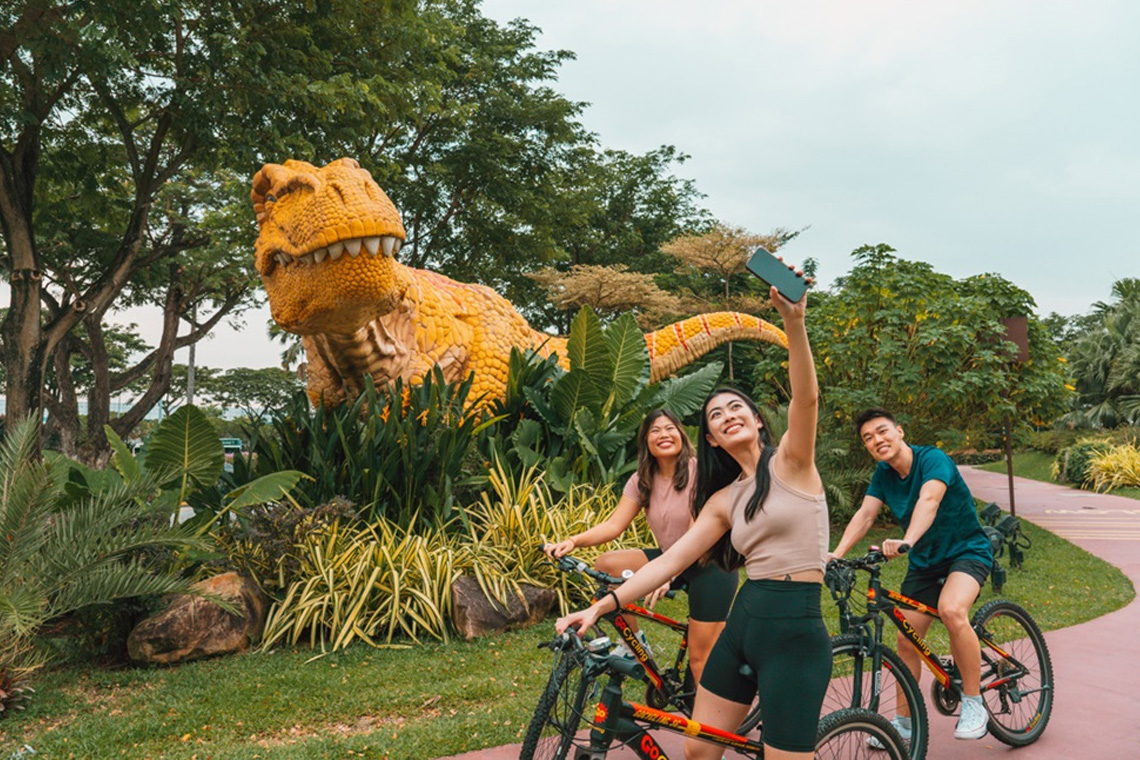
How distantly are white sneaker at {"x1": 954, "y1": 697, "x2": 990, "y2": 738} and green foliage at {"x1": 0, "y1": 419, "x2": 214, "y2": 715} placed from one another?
386 cm

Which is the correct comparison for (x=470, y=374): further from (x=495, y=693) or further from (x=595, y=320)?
(x=495, y=693)

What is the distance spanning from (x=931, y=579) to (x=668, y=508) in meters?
1.23

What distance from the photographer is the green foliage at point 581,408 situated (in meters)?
7.04

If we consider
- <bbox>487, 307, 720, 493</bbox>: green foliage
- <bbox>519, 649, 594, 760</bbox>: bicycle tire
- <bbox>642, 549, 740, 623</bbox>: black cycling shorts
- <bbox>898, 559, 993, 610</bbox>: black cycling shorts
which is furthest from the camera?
<bbox>487, 307, 720, 493</bbox>: green foliage

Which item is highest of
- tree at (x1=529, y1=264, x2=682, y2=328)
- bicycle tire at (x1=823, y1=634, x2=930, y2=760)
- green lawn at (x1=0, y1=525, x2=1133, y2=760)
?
tree at (x1=529, y1=264, x2=682, y2=328)

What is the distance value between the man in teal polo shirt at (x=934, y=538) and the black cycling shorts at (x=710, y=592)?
47 centimetres

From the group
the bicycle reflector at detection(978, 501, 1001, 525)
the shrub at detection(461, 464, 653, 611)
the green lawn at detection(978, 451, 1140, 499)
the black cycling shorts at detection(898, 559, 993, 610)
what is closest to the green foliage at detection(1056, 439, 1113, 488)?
the green lawn at detection(978, 451, 1140, 499)

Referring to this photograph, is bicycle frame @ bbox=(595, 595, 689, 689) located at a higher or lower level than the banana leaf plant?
lower

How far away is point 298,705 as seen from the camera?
412 cm

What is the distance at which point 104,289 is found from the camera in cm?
1052

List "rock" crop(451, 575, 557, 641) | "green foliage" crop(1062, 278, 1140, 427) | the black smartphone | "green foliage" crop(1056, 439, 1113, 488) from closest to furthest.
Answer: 1. the black smartphone
2. "rock" crop(451, 575, 557, 641)
3. "green foliage" crop(1056, 439, 1113, 488)
4. "green foliage" crop(1062, 278, 1140, 427)

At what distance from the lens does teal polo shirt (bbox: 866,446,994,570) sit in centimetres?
348

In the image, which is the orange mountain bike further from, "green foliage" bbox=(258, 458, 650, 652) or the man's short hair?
"green foliage" bbox=(258, 458, 650, 652)

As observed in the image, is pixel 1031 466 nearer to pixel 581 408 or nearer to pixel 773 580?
pixel 581 408
